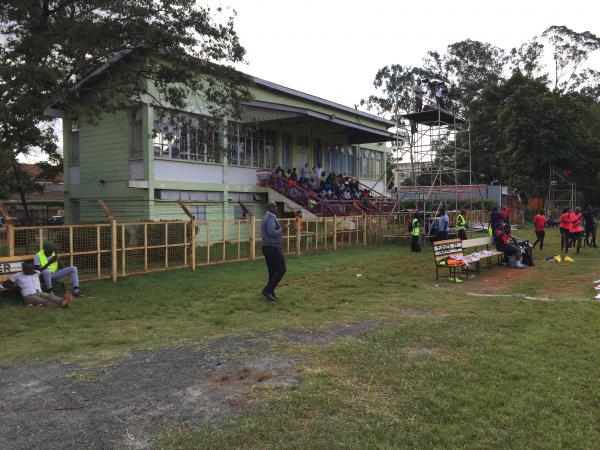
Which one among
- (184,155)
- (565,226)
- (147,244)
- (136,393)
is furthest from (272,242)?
(184,155)

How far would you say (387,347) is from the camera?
242 inches

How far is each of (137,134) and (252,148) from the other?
6.50 metres

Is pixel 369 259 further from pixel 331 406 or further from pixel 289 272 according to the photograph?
pixel 331 406

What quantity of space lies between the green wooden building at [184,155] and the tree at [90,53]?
2.10 m

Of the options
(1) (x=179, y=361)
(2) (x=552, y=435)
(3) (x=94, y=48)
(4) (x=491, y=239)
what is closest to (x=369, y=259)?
(4) (x=491, y=239)

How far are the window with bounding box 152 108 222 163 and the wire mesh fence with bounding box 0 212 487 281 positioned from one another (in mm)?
3223

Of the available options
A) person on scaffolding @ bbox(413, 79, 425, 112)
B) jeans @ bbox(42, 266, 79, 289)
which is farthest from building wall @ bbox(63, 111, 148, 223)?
person on scaffolding @ bbox(413, 79, 425, 112)

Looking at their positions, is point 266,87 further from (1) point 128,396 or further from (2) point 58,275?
(1) point 128,396

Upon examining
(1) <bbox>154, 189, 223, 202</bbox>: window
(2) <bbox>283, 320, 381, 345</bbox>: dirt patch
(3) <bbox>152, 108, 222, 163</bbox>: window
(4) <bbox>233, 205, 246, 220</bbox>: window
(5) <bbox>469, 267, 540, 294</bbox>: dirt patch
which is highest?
(3) <bbox>152, 108, 222, 163</bbox>: window

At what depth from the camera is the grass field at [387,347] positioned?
12.8 feet

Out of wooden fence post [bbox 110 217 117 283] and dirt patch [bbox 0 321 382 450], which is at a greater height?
wooden fence post [bbox 110 217 117 283]

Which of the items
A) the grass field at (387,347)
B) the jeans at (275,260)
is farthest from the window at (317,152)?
the jeans at (275,260)

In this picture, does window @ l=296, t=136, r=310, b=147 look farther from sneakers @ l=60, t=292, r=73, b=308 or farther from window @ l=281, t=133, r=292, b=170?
sneakers @ l=60, t=292, r=73, b=308

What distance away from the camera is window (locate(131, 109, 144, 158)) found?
67.9ft
